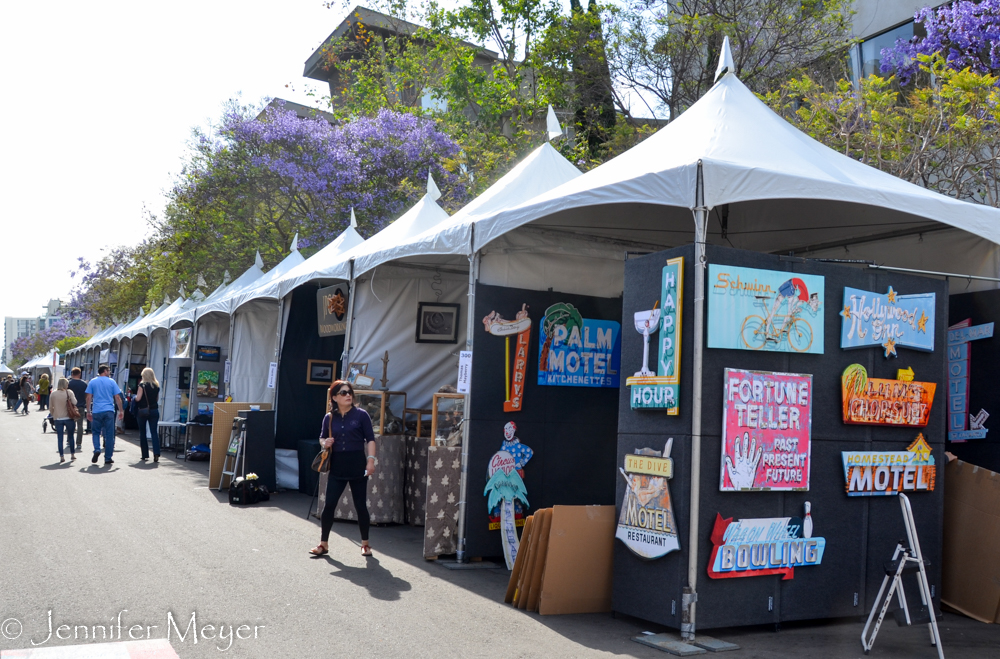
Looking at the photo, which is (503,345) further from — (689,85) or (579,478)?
(689,85)

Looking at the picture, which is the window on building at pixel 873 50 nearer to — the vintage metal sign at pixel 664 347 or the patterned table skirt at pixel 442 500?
the patterned table skirt at pixel 442 500

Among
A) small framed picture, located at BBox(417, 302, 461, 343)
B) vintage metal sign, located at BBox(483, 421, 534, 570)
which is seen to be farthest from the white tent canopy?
small framed picture, located at BBox(417, 302, 461, 343)

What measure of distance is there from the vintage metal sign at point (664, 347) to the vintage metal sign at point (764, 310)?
0.23 m

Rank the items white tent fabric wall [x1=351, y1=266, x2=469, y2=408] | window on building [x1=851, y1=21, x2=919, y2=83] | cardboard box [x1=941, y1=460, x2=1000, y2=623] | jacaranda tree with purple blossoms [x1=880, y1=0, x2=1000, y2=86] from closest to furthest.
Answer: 1. cardboard box [x1=941, y1=460, x2=1000, y2=623]
2. white tent fabric wall [x1=351, y1=266, x2=469, y2=408]
3. jacaranda tree with purple blossoms [x1=880, y1=0, x2=1000, y2=86]
4. window on building [x1=851, y1=21, x2=919, y2=83]

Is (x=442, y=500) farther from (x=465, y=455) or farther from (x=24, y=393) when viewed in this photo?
(x=24, y=393)

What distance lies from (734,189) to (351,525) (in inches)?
259

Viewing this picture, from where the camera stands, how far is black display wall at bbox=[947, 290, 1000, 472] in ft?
24.5

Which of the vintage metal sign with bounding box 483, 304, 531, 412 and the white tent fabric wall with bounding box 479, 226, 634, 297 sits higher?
the white tent fabric wall with bounding box 479, 226, 634, 297

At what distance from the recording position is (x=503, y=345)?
8.62 meters

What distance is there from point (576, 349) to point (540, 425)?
35.4 inches

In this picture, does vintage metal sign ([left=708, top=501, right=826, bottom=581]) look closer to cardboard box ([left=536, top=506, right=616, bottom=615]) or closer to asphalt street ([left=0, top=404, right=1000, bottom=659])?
asphalt street ([left=0, top=404, right=1000, bottom=659])

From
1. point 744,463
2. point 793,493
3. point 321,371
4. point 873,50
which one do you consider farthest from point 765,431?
point 873,50

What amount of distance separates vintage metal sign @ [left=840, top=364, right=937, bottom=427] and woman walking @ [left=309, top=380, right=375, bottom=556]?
4380 millimetres

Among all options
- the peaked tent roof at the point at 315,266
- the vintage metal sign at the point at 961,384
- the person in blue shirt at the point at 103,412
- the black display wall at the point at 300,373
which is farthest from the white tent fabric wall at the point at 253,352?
the vintage metal sign at the point at 961,384
